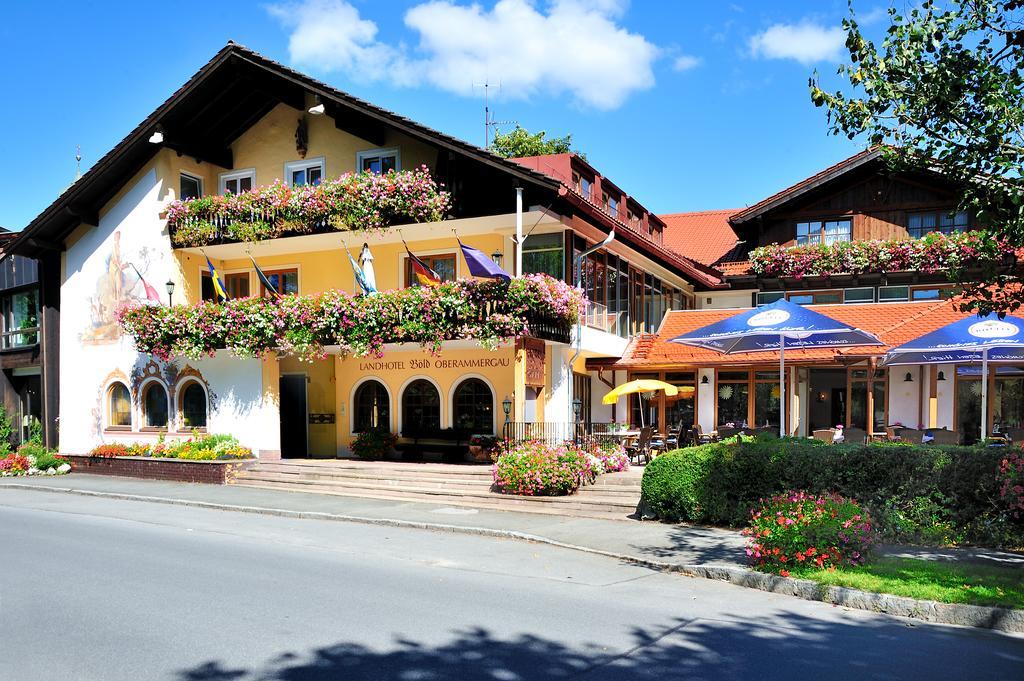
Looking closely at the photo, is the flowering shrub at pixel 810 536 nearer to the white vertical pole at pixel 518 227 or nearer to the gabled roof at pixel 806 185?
the white vertical pole at pixel 518 227

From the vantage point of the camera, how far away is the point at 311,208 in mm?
20422

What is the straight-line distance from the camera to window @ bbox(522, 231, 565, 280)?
19.2m

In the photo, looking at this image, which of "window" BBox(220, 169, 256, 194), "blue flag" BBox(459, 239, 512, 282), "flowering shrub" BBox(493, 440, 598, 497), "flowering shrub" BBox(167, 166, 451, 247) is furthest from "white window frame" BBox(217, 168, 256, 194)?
"flowering shrub" BBox(493, 440, 598, 497)

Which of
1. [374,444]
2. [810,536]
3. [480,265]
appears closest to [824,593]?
[810,536]

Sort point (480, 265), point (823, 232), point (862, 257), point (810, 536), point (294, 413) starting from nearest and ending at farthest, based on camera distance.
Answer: point (810, 536) < point (480, 265) < point (294, 413) < point (862, 257) < point (823, 232)

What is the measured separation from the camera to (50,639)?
21.8 ft

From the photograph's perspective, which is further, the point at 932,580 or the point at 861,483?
the point at 861,483

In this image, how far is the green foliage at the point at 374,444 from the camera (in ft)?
71.1

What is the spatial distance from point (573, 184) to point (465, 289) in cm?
671

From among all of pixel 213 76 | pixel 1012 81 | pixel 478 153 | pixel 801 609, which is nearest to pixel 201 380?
pixel 213 76

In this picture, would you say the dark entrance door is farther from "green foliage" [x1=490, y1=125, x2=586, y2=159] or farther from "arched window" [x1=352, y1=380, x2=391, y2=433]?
"green foliage" [x1=490, y1=125, x2=586, y2=159]

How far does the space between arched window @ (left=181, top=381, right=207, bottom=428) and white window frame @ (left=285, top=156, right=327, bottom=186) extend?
20.0 ft

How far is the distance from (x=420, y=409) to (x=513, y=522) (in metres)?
8.54

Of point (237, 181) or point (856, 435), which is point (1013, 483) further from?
point (237, 181)
